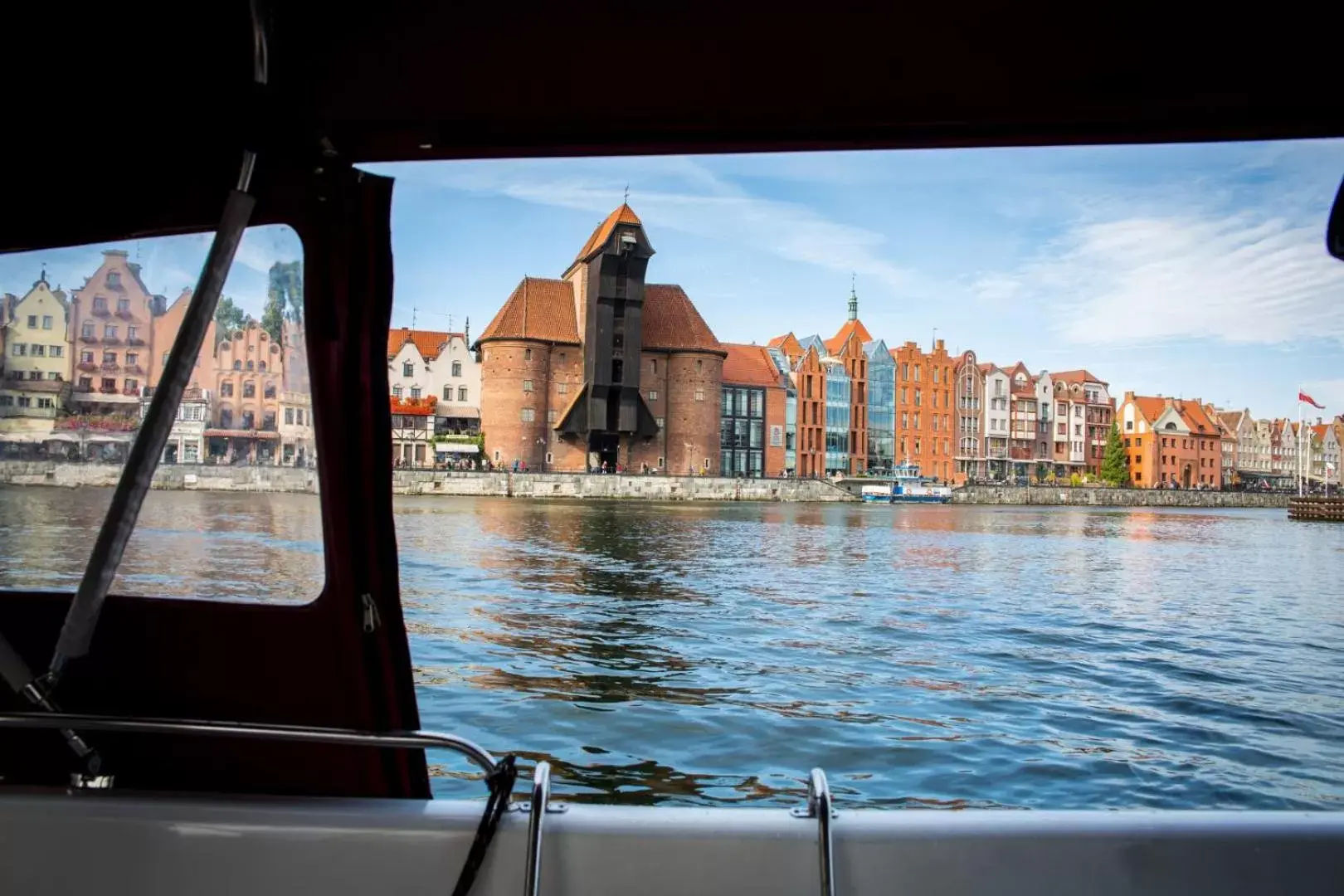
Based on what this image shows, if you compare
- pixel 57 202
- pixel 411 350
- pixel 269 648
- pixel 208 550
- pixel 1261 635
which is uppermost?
pixel 411 350

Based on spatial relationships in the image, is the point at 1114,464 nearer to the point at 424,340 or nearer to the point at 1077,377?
the point at 1077,377

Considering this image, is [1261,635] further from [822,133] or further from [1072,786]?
[822,133]

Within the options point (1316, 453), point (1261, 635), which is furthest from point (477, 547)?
point (1316, 453)

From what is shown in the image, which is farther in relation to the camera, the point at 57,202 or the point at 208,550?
the point at 208,550

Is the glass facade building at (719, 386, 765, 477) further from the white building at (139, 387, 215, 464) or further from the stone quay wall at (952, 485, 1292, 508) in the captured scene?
the white building at (139, 387, 215, 464)

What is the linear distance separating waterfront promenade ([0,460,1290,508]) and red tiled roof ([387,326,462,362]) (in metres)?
6.56

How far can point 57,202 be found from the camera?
173cm

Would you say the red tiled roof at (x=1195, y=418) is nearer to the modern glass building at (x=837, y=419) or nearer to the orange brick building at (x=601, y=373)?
the modern glass building at (x=837, y=419)

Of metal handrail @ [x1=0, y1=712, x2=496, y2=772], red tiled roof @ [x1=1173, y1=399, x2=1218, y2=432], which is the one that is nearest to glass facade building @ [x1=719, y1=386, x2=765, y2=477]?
red tiled roof @ [x1=1173, y1=399, x2=1218, y2=432]

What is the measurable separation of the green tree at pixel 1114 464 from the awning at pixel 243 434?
6720 centimetres

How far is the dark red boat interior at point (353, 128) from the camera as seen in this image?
1526 millimetres

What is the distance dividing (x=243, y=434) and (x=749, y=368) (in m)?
54.0

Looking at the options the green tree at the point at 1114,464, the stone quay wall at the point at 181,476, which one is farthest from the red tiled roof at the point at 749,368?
the stone quay wall at the point at 181,476

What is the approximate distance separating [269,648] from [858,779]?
3.84 metres
